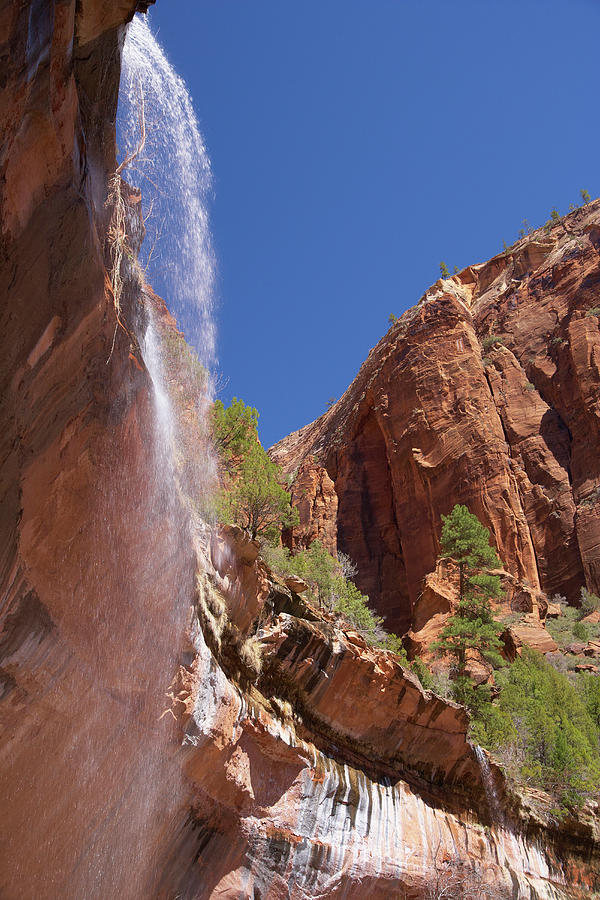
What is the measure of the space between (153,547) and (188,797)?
14.0ft

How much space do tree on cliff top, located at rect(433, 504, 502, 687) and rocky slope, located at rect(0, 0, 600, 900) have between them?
31.0 feet

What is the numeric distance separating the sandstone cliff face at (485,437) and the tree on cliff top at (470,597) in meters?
7.33

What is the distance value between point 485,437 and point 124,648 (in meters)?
35.7

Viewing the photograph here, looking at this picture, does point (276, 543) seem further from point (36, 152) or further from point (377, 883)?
point (36, 152)

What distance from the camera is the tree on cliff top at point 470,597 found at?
25.2 metres

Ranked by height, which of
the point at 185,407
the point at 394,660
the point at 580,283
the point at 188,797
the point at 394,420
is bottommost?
the point at 188,797

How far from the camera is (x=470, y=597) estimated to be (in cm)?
2766

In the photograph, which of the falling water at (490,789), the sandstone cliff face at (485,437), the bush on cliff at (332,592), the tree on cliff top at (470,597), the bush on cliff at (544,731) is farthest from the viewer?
the sandstone cliff face at (485,437)

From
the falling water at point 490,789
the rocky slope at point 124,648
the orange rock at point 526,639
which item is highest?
the orange rock at point 526,639

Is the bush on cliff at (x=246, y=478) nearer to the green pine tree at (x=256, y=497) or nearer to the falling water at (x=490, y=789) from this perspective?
the green pine tree at (x=256, y=497)

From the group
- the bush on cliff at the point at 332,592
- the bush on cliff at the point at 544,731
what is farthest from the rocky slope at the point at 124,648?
the bush on cliff at the point at 332,592

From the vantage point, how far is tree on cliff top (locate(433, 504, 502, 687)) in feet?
82.8

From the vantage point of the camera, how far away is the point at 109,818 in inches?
390

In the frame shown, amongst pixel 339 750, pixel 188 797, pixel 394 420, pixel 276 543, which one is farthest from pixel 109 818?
pixel 394 420
